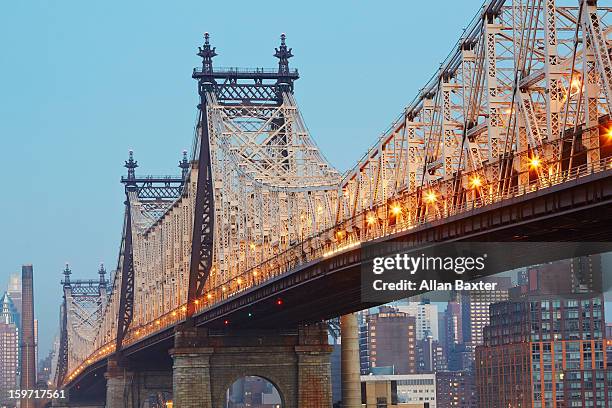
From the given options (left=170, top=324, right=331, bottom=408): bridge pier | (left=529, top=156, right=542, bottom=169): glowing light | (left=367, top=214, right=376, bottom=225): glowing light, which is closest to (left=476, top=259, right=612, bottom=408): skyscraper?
(left=170, top=324, right=331, bottom=408): bridge pier

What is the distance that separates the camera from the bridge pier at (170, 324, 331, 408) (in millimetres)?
105125

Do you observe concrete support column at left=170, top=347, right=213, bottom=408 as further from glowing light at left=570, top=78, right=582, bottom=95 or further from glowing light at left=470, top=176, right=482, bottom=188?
glowing light at left=570, top=78, right=582, bottom=95

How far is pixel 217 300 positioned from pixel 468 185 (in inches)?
1959

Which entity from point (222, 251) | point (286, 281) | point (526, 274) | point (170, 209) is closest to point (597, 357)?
point (526, 274)

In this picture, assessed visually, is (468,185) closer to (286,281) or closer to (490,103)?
(490,103)

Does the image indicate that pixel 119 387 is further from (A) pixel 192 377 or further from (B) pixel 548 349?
(B) pixel 548 349

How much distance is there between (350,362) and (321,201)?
25.1 meters

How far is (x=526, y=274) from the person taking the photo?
607 feet

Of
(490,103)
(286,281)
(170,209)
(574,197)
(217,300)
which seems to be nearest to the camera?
(574,197)

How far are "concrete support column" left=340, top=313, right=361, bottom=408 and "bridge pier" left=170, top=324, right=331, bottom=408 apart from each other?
147cm

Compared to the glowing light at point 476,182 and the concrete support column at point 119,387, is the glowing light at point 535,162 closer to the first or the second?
the glowing light at point 476,182

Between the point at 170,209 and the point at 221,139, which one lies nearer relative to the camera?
the point at 221,139

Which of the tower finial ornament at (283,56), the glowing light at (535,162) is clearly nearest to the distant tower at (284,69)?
the tower finial ornament at (283,56)

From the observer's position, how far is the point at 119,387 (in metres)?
149
